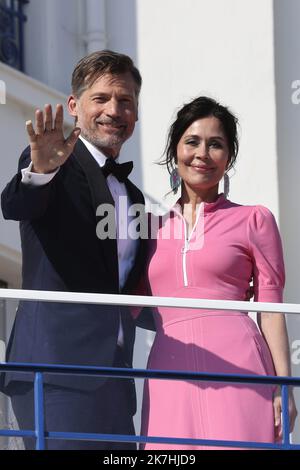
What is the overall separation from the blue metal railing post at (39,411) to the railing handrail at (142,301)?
0.76 ft

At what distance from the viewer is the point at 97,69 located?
7.39 m

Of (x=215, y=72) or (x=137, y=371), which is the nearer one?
(x=137, y=371)

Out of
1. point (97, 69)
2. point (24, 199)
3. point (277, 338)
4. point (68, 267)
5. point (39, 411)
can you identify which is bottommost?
point (39, 411)

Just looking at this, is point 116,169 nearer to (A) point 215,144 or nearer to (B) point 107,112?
(B) point 107,112

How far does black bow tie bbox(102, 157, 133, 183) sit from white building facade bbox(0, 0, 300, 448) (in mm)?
2771

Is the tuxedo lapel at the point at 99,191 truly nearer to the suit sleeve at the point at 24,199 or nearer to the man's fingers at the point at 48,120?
the suit sleeve at the point at 24,199

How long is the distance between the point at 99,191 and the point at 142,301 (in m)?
0.52

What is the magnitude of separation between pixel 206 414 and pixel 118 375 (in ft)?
0.99

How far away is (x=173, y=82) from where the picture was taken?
34.4 feet

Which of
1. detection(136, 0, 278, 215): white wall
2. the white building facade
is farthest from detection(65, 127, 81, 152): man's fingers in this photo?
detection(136, 0, 278, 215): white wall

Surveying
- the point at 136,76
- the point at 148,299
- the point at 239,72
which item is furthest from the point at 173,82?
the point at 148,299

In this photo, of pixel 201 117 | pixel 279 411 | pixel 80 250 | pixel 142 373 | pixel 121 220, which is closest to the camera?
pixel 142 373

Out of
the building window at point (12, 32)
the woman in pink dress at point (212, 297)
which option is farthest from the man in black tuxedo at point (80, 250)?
the building window at point (12, 32)

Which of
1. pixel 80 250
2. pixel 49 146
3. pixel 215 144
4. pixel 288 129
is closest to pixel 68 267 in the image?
pixel 80 250
